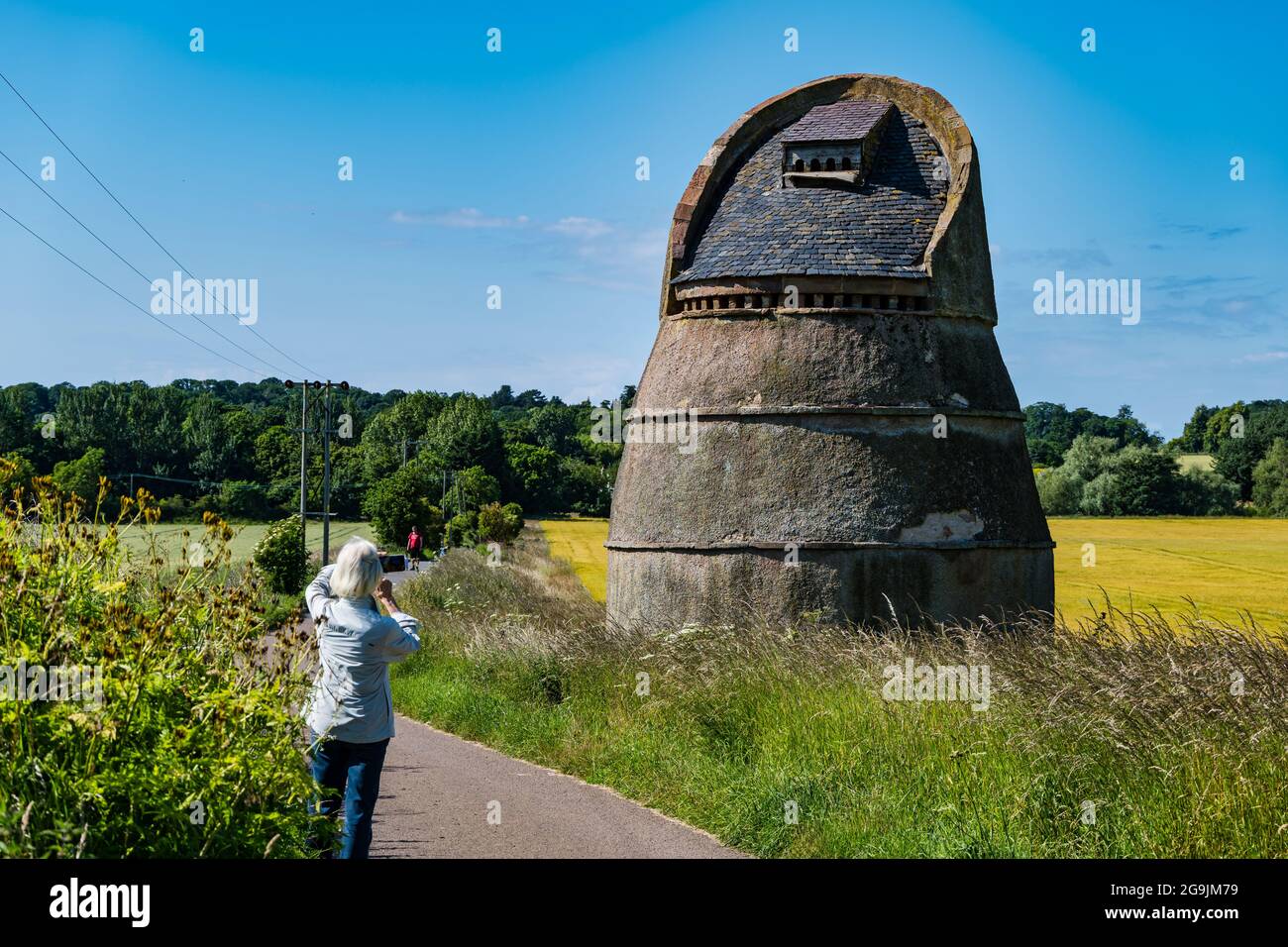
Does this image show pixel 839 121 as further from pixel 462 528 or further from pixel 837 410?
pixel 462 528

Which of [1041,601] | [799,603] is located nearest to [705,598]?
[799,603]

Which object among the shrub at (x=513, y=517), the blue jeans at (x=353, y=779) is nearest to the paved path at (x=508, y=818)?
the blue jeans at (x=353, y=779)

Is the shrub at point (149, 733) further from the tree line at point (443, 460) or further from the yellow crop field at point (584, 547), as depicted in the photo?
the tree line at point (443, 460)

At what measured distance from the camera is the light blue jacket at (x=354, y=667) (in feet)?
21.1

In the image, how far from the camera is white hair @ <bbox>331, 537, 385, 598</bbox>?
647cm

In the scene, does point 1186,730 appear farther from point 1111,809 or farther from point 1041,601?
point 1041,601

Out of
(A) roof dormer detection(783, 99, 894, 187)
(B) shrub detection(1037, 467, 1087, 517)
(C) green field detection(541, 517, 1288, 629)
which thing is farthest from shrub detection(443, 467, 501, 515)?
(A) roof dormer detection(783, 99, 894, 187)

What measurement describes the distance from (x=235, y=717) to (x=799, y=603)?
9481 mm

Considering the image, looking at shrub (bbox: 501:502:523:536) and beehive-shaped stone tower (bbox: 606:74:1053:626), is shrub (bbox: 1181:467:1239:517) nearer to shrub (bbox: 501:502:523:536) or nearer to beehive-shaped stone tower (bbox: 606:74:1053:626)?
shrub (bbox: 501:502:523:536)

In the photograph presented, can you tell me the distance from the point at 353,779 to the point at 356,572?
108 centimetres

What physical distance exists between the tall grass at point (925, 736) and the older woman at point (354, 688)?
297 cm

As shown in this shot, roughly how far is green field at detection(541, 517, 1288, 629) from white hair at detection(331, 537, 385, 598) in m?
10.7
